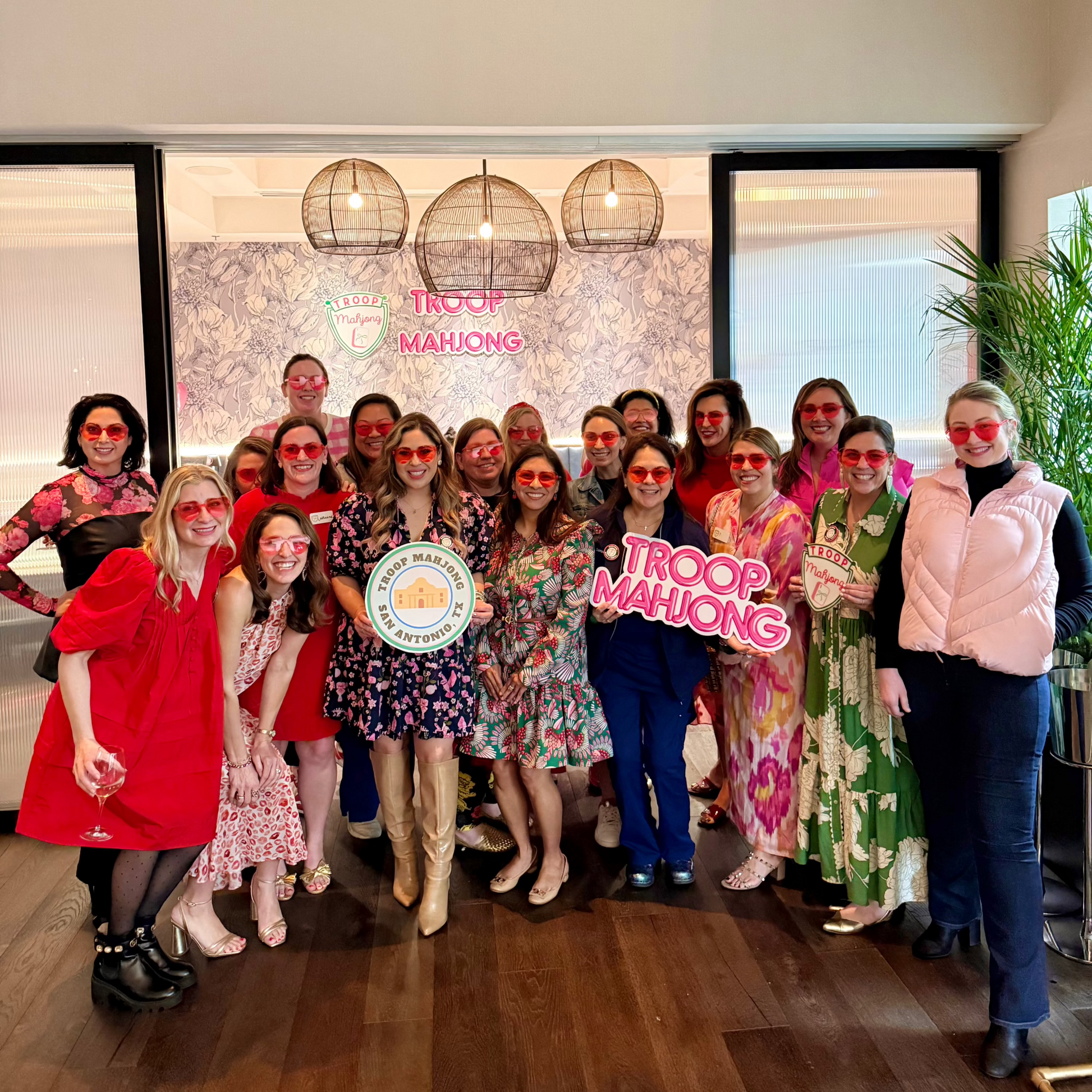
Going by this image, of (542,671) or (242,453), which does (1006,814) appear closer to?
(542,671)

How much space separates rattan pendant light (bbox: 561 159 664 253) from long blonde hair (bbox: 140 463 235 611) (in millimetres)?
1927

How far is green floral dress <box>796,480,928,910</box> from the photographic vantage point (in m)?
2.99

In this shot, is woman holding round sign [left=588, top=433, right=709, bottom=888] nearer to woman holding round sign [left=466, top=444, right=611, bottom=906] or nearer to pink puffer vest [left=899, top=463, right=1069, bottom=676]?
woman holding round sign [left=466, top=444, right=611, bottom=906]

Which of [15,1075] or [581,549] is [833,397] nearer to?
[581,549]

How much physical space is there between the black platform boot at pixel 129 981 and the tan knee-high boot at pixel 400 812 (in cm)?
78

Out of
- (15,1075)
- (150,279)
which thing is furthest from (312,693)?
(150,279)

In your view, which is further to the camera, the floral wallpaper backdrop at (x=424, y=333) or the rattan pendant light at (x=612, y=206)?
the floral wallpaper backdrop at (x=424, y=333)

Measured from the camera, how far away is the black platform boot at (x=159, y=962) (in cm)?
282

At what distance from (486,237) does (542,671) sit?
1.69 m

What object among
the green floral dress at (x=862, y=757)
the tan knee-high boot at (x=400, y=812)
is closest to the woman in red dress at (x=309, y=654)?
the tan knee-high boot at (x=400, y=812)

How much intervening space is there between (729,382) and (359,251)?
5.28 feet

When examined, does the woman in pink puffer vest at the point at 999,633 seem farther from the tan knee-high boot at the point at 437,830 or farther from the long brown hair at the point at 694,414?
the tan knee-high boot at the point at 437,830

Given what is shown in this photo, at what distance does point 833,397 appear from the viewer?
11.6ft

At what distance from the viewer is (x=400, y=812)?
10.8ft
